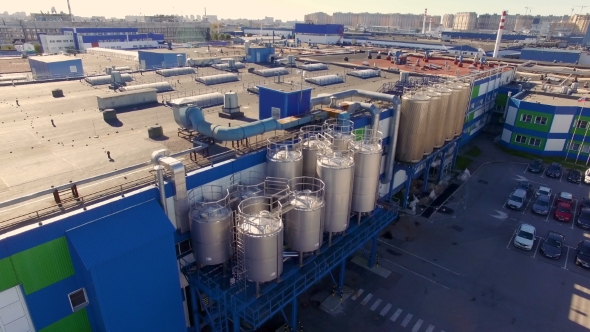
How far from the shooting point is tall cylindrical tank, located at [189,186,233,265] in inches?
643

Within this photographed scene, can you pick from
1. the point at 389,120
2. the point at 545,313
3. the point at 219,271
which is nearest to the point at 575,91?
the point at 389,120

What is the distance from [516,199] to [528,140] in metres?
17.2

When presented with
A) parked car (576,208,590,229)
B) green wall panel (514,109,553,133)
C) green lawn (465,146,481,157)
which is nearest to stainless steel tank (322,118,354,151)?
parked car (576,208,590,229)

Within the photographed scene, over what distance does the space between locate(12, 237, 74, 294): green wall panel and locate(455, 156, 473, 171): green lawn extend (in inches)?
1587

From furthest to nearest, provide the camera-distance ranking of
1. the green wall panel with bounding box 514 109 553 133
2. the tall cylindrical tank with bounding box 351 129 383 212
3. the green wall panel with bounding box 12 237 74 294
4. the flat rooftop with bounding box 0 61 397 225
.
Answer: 1. the green wall panel with bounding box 514 109 553 133
2. the tall cylindrical tank with bounding box 351 129 383 212
3. the flat rooftop with bounding box 0 61 397 225
4. the green wall panel with bounding box 12 237 74 294

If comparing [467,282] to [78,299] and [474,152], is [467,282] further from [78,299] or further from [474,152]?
[474,152]

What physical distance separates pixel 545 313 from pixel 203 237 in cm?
2071

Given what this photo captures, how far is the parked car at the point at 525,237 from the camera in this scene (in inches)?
1081

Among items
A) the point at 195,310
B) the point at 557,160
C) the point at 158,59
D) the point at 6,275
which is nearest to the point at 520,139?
the point at 557,160

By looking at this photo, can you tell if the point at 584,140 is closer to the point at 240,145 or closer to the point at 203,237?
the point at 240,145

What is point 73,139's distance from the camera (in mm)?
22484

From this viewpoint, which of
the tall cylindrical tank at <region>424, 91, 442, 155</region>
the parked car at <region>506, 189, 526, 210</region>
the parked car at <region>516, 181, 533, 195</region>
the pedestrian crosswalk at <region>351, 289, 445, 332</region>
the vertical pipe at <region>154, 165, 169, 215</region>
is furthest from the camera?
the parked car at <region>516, 181, 533, 195</region>

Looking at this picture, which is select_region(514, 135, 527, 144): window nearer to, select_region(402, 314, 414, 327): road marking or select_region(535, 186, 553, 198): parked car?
select_region(535, 186, 553, 198): parked car

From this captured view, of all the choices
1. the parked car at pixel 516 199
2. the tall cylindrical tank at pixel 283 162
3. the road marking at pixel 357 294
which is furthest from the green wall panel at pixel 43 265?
the parked car at pixel 516 199
